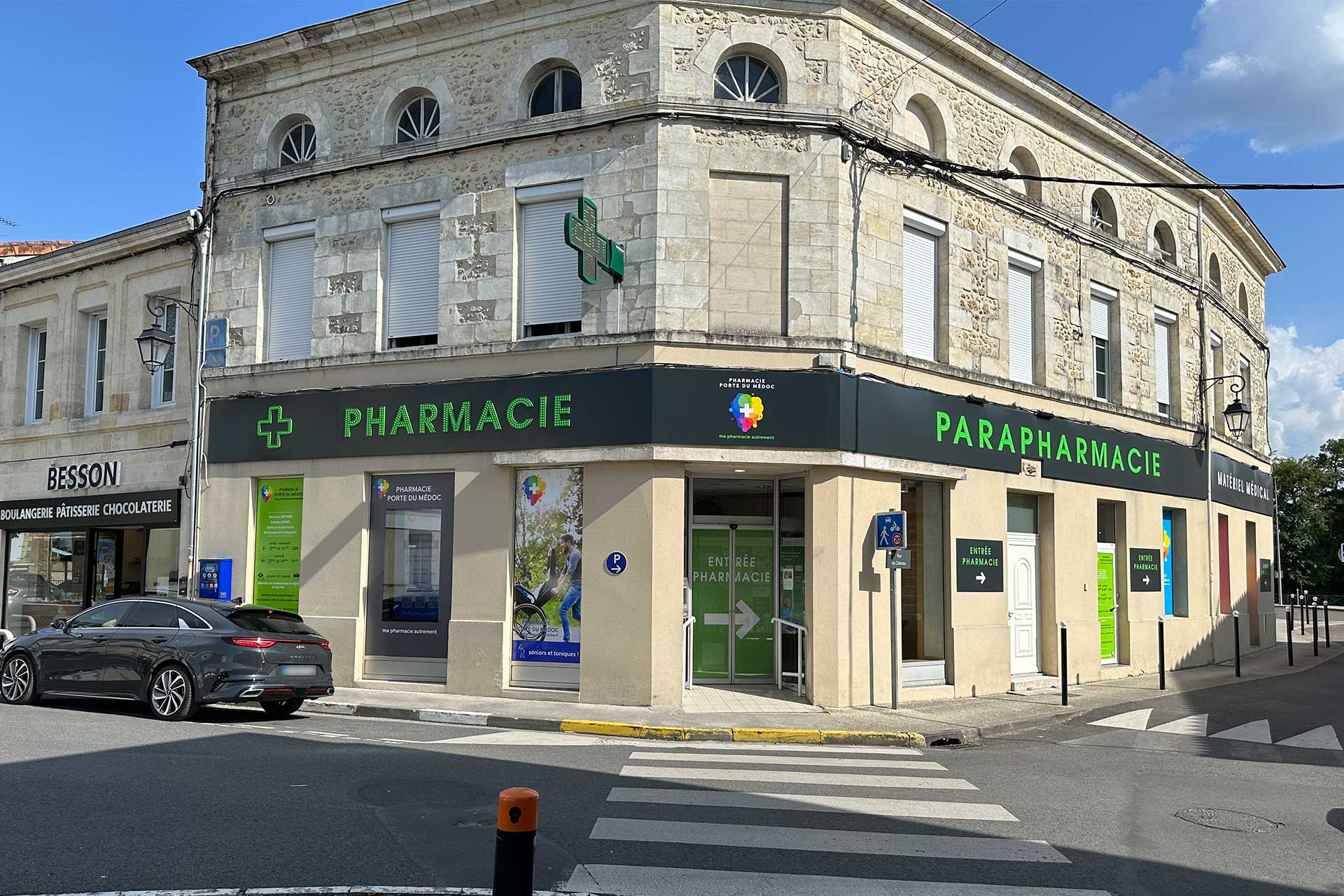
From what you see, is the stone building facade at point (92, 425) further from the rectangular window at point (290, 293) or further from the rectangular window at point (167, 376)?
the rectangular window at point (290, 293)

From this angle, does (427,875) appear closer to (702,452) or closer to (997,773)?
(997,773)

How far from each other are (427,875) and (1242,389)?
975 inches

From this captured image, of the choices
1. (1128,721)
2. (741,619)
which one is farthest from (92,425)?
(1128,721)

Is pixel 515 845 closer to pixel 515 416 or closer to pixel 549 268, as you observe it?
pixel 515 416

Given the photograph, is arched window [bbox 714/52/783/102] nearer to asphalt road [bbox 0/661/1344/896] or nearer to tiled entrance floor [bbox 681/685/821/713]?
tiled entrance floor [bbox 681/685/821/713]

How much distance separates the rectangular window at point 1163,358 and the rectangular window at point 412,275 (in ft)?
46.9

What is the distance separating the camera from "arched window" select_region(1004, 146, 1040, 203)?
1789cm

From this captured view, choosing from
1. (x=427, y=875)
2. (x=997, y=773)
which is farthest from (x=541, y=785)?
(x=997, y=773)

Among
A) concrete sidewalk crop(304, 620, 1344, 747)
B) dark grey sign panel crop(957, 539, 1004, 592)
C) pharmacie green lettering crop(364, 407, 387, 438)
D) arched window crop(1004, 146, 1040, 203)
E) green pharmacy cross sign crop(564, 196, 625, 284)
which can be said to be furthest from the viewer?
arched window crop(1004, 146, 1040, 203)

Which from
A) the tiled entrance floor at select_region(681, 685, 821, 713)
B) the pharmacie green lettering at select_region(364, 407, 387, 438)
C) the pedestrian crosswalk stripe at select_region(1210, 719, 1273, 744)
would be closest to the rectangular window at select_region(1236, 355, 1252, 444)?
the pedestrian crosswalk stripe at select_region(1210, 719, 1273, 744)

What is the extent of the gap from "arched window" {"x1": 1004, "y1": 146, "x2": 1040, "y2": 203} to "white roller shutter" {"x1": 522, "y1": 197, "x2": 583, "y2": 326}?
796 cm

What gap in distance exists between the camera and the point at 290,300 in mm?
17016

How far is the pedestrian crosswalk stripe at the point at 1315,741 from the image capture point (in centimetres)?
1170

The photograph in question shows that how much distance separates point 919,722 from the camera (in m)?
12.6
